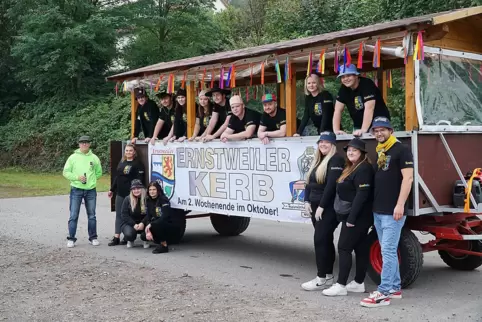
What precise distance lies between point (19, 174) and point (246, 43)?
482 inches

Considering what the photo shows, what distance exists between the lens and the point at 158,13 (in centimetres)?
3178

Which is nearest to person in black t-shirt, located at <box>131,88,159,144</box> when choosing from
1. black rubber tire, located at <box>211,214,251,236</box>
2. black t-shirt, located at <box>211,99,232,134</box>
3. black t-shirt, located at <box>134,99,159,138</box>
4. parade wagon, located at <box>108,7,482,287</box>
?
black t-shirt, located at <box>134,99,159,138</box>

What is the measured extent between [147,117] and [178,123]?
3.12ft

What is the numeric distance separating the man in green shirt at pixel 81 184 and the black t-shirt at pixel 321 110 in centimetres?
408

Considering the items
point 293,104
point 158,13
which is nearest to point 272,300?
point 293,104

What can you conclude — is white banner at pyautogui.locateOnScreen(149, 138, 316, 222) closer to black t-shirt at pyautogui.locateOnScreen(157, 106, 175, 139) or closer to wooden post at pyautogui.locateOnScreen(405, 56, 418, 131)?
black t-shirt at pyautogui.locateOnScreen(157, 106, 175, 139)

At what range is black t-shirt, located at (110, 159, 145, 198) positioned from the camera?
10.1 m

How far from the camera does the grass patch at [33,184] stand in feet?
64.0

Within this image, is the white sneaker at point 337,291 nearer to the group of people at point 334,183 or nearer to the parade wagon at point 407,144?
the group of people at point 334,183

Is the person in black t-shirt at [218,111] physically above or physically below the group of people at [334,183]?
above

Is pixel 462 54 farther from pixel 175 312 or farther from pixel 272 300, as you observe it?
pixel 175 312

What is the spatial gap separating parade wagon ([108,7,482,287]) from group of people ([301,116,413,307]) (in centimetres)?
38

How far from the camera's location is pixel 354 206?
242 inches

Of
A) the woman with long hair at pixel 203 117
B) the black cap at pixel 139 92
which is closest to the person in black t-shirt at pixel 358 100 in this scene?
the woman with long hair at pixel 203 117
